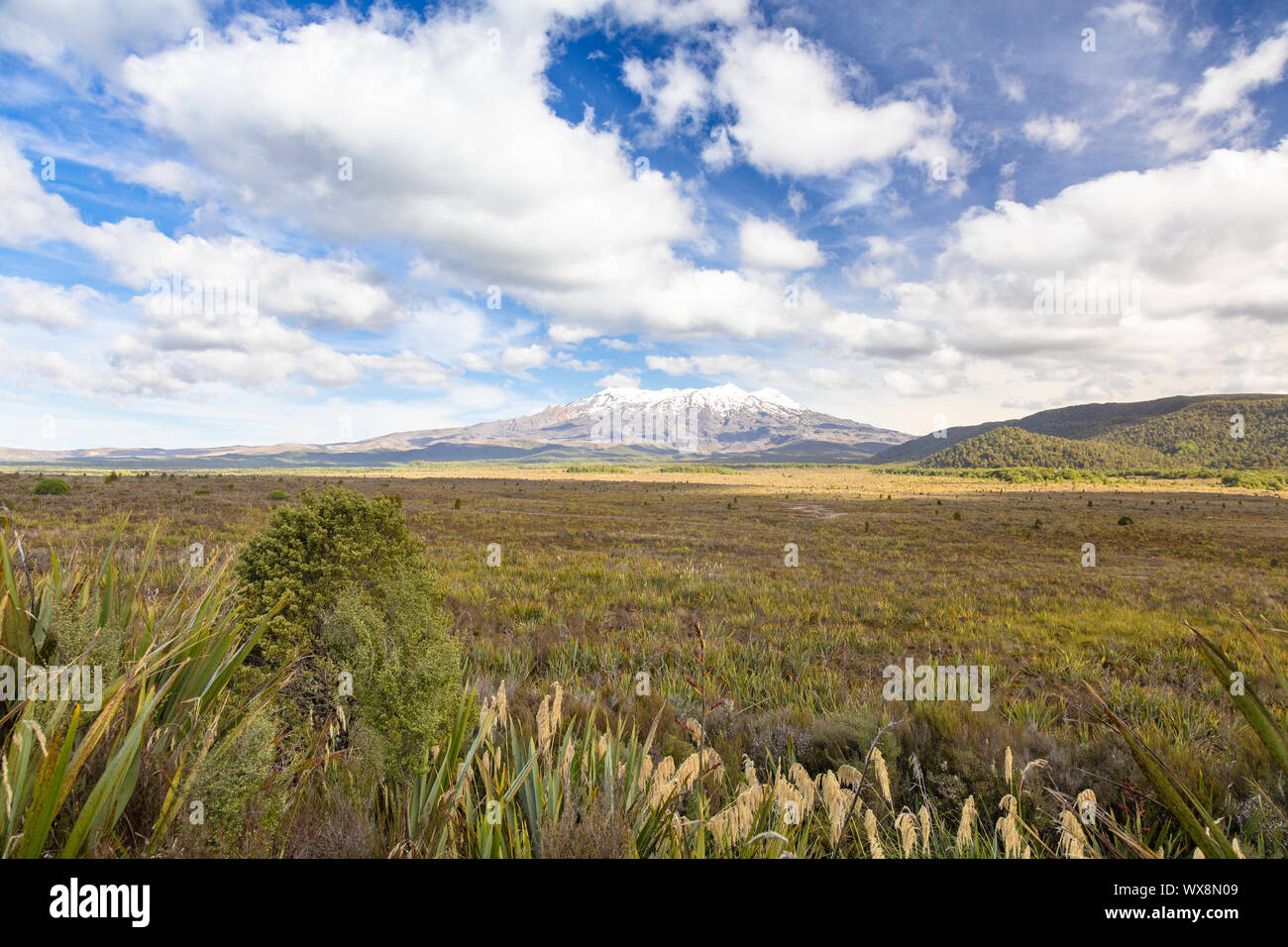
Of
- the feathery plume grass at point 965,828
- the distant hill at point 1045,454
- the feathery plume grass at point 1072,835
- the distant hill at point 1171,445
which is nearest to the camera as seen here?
the feathery plume grass at point 1072,835

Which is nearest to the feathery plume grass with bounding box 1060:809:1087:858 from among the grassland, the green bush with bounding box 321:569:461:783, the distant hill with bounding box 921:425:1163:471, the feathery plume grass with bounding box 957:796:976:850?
the feathery plume grass with bounding box 957:796:976:850

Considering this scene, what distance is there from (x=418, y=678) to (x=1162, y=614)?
14.5 metres

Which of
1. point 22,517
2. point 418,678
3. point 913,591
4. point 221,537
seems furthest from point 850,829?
point 22,517

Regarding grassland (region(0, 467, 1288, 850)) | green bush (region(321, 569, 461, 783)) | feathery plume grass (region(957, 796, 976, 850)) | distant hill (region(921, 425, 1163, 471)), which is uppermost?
distant hill (region(921, 425, 1163, 471))

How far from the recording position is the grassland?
3676mm

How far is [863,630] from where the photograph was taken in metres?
9.05

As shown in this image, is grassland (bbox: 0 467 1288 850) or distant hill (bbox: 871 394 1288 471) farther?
distant hill (bbox: 871 394 1288 471)

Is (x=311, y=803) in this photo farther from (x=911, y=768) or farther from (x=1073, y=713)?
(x=1073, y=713)

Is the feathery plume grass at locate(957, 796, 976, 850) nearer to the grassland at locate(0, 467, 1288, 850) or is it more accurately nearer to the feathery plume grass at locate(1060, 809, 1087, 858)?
the feathery plume grass at locate(1060, 809, 1087, 858)

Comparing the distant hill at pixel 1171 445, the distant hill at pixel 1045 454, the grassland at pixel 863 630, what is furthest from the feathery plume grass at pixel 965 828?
the distant hill at pixel 1171 445

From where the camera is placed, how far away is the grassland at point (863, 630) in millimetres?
3676

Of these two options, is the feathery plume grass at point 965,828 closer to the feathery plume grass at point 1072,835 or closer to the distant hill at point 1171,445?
the feathery plume grass at point 1072,835

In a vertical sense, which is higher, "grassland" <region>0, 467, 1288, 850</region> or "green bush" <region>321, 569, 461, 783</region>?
"green bush" <region>321, 569, 461, 783</region>
